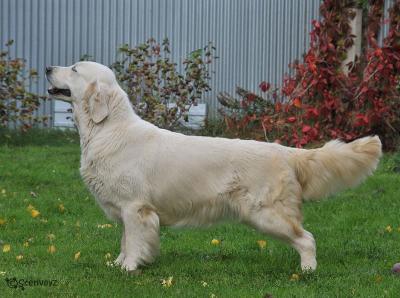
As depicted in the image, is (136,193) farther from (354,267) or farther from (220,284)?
(354,267)

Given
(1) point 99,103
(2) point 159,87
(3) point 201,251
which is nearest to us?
(1) point 99,103

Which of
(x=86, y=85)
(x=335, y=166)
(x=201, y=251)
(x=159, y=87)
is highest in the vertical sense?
(x=86, y=85)

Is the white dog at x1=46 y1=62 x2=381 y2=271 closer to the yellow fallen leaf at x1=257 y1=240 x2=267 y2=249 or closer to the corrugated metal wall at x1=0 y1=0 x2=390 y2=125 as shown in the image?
the yellow fallen leaf at x1=257 y1=240 x2=267 y2=249

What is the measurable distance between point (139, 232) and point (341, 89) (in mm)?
6497

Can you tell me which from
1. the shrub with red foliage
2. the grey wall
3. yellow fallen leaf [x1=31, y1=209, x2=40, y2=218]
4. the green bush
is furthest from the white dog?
the grey wall

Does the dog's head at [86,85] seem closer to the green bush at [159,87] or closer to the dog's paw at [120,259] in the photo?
the dog's paw at [120,259]

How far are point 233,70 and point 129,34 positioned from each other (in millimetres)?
2047

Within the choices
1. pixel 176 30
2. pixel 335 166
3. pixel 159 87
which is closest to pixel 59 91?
pixel 335 166

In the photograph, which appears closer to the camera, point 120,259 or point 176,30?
point 120,259

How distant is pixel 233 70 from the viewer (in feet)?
46.3

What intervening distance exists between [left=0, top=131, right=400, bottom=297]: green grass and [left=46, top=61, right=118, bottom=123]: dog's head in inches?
47.4

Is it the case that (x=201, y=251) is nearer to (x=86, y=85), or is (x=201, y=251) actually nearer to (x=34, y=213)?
(x=86, y=85)

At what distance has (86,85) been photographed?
6.05 m

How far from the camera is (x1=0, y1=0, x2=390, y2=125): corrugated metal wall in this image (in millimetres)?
14000
